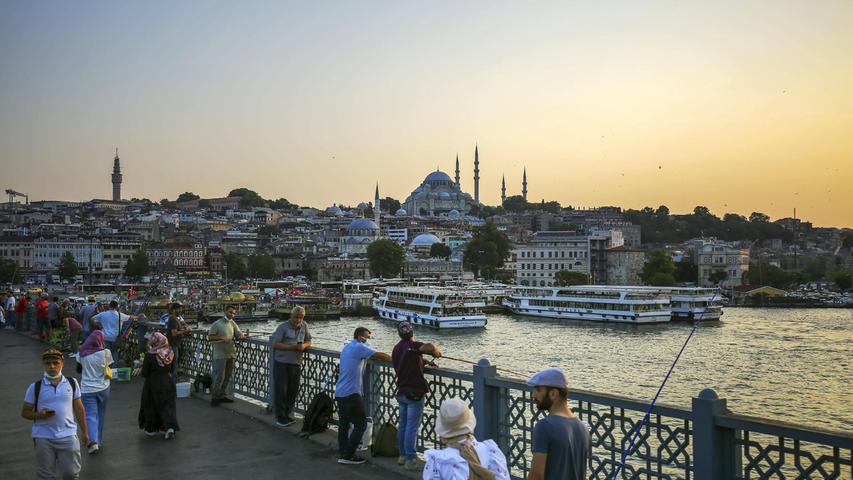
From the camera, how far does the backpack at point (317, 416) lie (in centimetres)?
641

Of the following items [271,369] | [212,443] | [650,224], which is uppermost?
[650,224]

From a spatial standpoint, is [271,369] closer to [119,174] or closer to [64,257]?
[64,257]

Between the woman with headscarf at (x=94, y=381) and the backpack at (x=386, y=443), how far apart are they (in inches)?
87.1

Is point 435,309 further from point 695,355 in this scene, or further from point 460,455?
point 460,455

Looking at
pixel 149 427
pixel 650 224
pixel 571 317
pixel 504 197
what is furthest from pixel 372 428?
pixel 504 197

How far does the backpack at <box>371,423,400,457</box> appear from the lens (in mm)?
5773

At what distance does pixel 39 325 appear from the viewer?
15.0 metres

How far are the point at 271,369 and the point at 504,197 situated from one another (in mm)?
174843

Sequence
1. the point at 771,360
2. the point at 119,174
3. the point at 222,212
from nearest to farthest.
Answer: the point at 771,360 < the point at 222,212 < the point at 119,174

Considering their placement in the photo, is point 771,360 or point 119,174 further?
point 119,174

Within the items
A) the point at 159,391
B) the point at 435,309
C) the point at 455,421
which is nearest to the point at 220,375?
the point at 159,391

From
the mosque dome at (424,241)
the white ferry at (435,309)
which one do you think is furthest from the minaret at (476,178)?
the white ferry at (435,309)

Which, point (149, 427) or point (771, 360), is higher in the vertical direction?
point (149, 427)

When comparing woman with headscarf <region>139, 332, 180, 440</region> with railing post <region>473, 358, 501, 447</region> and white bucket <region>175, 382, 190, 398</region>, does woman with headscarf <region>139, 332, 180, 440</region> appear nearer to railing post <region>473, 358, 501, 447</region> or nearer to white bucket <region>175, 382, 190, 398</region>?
white bucket <region>175, 382, 190, 398</region>
